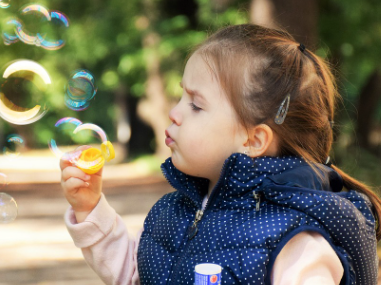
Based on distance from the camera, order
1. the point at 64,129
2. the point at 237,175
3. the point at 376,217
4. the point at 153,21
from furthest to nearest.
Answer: the point at 153,21 → the point at 64,129 → the point at 376,217 → the point at 237,175

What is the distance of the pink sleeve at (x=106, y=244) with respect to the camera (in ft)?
6.09

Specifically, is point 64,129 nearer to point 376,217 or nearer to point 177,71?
point 376,217

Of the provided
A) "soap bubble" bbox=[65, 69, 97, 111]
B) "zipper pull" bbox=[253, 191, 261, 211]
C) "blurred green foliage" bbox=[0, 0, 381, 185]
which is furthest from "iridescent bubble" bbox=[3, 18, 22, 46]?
"blurred green foliage" bbox=[0, 0, 381, 185]

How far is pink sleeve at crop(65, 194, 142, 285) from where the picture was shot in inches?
73.0

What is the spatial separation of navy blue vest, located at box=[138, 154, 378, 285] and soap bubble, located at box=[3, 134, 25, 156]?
3.93ft

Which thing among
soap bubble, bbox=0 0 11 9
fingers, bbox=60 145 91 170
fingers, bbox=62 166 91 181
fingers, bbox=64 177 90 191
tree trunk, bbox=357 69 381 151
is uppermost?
soap bubble, bbox=0 0 11 9

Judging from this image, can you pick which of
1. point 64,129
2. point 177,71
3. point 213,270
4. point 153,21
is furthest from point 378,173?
point 213,270

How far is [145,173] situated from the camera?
1451 cm

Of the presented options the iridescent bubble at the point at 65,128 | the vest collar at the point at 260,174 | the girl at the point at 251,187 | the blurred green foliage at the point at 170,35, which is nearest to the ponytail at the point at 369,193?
the girl at the point at 251,187

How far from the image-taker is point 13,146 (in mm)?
2775

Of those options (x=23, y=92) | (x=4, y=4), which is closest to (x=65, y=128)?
(x=23, y=92)

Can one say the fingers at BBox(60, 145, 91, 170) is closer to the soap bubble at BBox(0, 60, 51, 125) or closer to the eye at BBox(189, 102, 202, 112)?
the eye at BBox(189, 102, 202, 112)

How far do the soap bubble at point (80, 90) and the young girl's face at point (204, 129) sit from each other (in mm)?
881

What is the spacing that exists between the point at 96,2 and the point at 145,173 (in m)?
4.45
